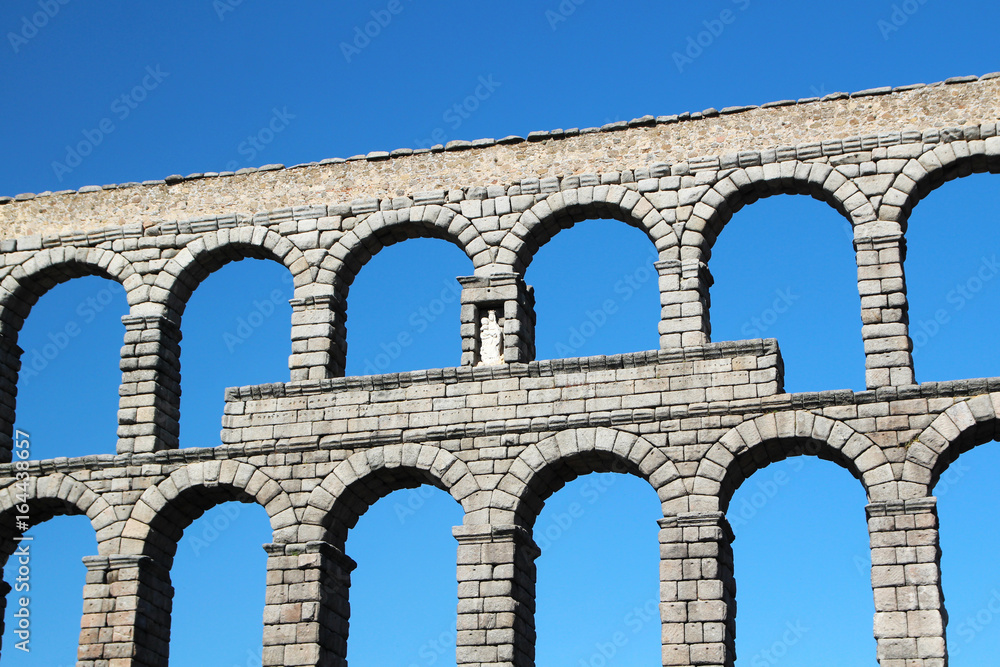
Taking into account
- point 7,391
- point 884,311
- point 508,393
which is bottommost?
point 508,393

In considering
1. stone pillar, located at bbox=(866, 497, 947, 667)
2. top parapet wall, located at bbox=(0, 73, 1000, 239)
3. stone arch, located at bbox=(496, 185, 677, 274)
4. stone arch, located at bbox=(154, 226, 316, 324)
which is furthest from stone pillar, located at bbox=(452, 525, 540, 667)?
top parapet wall, located at bbox=(0, 73, 1000, 239)

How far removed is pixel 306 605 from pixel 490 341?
14.8 feet

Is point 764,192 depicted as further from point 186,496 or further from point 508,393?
point 186,496

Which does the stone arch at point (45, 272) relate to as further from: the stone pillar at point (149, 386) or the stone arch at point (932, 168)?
the stone arch at point (932, 168)

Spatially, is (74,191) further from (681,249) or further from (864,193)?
(864,193)

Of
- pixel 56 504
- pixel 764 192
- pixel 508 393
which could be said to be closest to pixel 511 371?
pixel 508 393

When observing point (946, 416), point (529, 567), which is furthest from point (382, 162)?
point (946, 416)

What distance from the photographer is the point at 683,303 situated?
22.1 m

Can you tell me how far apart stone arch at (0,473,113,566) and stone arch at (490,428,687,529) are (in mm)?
5636

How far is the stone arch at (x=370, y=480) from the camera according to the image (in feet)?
71.1

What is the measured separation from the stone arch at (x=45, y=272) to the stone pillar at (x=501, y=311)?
17.8 feet

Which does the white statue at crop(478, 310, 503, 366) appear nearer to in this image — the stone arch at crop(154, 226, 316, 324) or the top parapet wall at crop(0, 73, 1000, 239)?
the top parapet wall at crop(0, 73, 1000, 239)

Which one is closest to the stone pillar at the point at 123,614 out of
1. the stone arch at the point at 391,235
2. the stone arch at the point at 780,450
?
the stone arch at the point at 391,235

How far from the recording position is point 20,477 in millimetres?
23312
